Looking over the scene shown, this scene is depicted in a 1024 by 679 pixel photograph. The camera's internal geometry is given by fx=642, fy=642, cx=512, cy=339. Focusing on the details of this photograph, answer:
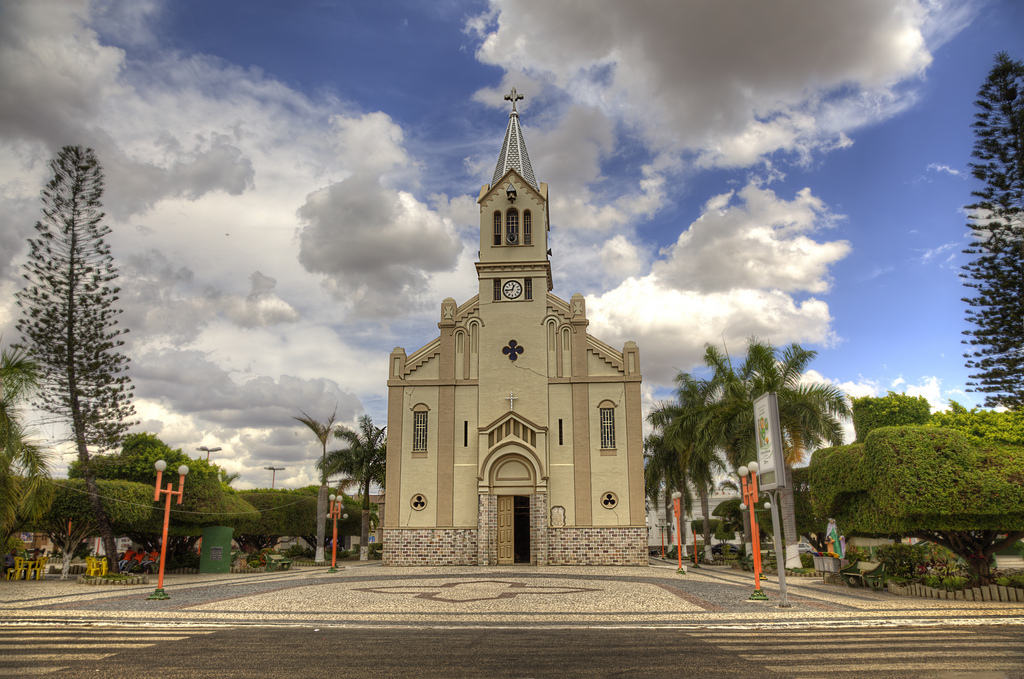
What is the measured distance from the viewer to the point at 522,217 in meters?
36.4

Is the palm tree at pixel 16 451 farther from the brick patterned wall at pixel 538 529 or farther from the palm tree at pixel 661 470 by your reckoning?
the palm tree at pixel 661 470

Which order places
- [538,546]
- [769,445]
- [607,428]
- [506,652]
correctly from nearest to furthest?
[506,652], [769,445], [538,546], [607,428]

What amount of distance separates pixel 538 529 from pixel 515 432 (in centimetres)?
487

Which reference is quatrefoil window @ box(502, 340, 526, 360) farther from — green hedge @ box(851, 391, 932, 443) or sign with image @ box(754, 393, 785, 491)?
green hedge @ box(851, 391, 932, 443)

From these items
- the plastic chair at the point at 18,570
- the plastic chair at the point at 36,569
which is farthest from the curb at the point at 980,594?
the plastic chair at the point at 18,570

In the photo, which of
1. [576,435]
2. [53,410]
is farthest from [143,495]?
[576,435]

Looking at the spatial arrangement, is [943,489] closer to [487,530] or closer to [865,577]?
[865,577]

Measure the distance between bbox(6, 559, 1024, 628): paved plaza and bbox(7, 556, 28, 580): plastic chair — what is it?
15.4 ft

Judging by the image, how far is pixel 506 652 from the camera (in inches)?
391

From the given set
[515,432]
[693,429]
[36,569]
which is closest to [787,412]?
[693,429]

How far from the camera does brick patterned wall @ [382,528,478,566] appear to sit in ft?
106

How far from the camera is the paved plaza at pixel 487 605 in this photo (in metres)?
13.4

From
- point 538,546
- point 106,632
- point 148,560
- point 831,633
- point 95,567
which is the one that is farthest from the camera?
point 538,546

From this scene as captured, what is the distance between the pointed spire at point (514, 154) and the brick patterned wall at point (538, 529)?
17845 millimetres
